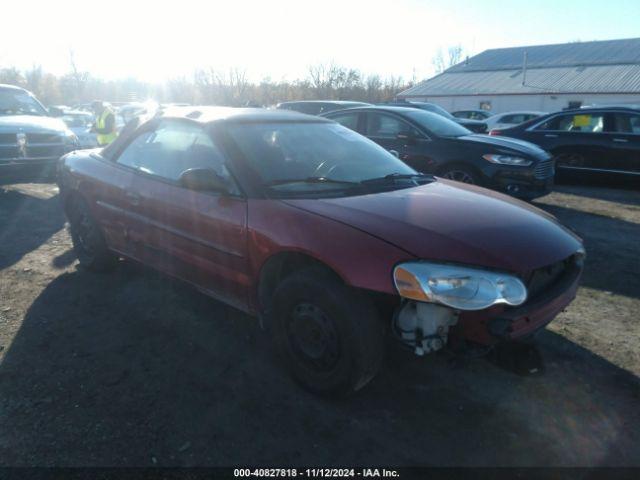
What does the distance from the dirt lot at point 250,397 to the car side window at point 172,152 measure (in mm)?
1121

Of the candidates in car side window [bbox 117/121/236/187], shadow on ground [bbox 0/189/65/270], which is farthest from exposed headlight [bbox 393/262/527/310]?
shadow on ground [bbox 0/189/65/270]

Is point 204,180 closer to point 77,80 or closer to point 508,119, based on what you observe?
point 508,119

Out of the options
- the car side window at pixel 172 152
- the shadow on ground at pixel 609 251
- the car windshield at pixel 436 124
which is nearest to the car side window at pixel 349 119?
the car windshield at pixel 436 124

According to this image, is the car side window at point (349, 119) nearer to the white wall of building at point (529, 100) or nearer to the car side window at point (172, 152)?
the car side window at point (172, 152)

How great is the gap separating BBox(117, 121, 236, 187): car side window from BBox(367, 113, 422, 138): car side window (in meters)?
4.38

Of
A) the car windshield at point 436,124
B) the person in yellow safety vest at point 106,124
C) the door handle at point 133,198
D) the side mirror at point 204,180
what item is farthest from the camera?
the person in yellow safety vest at point 106,124

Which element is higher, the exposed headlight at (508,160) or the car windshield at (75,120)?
the car windshield at (75,120)

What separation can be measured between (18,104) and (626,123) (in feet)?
38.5

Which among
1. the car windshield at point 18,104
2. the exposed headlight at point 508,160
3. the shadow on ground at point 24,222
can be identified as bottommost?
the shadow on ground at point 24,222

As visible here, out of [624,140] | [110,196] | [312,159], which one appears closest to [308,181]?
A: [312,159]

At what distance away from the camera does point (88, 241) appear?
14.5 ft

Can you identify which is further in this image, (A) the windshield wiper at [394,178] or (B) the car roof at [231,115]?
(B) the car roof at [231,115]

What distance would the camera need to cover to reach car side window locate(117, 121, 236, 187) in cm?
329

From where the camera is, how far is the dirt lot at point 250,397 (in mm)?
2297
